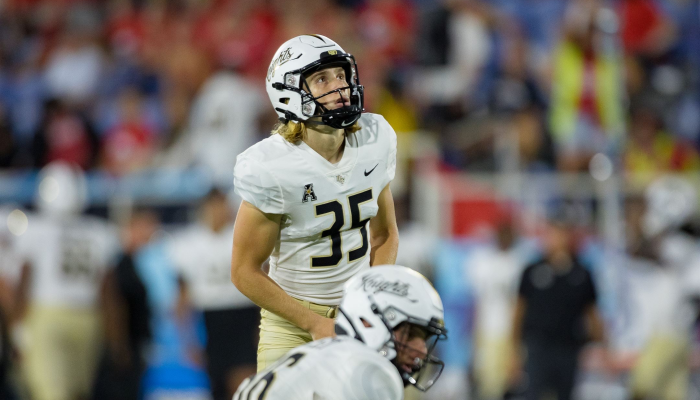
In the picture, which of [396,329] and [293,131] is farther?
[293,131]

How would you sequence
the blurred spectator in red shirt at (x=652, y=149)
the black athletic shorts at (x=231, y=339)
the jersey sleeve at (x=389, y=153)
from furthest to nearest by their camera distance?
1. the blurred spectator in red shirt at (x=652, y=149)
2. the black athletic shorts at (x=231, y=339)
3. the jersey sleeve at (x=389, y=153)

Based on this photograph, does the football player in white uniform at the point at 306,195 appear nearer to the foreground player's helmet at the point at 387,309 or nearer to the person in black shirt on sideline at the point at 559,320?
the foreground player's helmet at the point at 387,309

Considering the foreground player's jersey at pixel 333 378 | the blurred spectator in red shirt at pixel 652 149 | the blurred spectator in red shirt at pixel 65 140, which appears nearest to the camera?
the foreground player's jersey at pixel 333 378

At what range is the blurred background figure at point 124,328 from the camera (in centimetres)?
853

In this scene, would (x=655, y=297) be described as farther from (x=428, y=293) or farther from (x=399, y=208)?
(x=428, y=293)

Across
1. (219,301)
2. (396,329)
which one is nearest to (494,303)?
(219,301)

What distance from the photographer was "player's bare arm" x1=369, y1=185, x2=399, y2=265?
4.26 m

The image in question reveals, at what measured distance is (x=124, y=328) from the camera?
337 inches

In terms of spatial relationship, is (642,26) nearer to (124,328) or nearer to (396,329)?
(124,328)

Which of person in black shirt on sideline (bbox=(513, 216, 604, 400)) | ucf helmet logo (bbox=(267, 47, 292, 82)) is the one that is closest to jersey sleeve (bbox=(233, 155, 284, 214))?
ucf helmet logo (bbox=(267, 47, 292, 82))

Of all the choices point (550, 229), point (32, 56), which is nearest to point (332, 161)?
point (550, 229)

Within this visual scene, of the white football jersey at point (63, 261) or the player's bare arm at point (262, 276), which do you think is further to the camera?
the white football jersey at point (63, 261)

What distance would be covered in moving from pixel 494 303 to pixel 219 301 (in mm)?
2526

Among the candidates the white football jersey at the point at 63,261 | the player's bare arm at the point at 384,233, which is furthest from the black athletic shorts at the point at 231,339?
the player's bare arm at the point at 384,233
